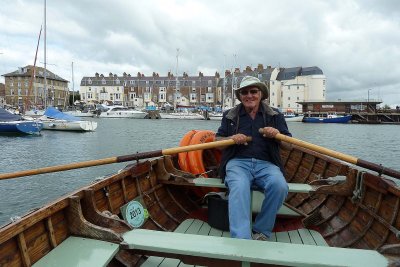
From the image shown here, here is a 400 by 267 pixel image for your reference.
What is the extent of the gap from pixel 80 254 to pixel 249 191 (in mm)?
2123

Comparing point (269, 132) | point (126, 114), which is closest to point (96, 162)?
point (269, 132)

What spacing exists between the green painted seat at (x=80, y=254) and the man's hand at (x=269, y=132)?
2432 mm

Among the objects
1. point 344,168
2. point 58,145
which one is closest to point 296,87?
point 58,145

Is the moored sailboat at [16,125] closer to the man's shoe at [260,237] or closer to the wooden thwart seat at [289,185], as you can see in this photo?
the wooden thwart seat at [289,185]

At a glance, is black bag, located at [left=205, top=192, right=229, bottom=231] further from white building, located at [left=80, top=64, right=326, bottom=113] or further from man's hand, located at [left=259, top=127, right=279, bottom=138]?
white building, located at [left=80, top=64, right=326, bottom=113]

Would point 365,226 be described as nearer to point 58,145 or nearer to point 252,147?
point 252,147

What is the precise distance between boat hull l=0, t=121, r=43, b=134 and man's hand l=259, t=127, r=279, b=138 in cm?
3037

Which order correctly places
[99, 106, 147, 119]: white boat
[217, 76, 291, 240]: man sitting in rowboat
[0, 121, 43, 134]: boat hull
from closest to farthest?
1. [217, 76, 291, 240]: man sitting in rowboat
2. [0, 121, 43, 134]: boat hull
3. [99, 106, 147, 119]: white boat

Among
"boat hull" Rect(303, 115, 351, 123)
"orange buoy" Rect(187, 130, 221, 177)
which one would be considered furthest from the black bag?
"boat hull" Rect(303, 115, 351, 123)

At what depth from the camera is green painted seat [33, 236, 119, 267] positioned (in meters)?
2.86

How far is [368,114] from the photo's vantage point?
71375mm

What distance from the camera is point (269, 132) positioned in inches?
180

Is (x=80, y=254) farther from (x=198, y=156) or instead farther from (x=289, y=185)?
(x=198, y=156)

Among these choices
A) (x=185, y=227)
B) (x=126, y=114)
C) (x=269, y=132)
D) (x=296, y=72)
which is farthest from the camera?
(x=296, y=72)
